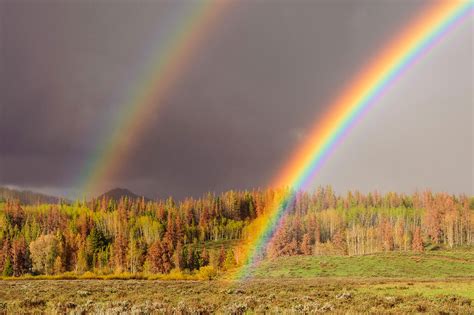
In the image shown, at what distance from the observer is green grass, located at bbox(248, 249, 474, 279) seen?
77375 millimetres

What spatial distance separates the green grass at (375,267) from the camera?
7738cm

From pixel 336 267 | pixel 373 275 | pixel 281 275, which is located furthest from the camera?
pixel 336 267

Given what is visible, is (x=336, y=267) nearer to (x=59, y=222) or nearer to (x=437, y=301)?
(x=437, y=301)

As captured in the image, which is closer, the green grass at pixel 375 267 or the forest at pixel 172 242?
the green grass at pixel 375 267

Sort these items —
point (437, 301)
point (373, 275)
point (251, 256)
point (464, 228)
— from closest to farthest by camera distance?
point (437, 301) → point (373, 275) → point (251, 256) → point (464, 228)

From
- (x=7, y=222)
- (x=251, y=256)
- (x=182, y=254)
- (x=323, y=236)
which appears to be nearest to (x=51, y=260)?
(x=182, y=254)

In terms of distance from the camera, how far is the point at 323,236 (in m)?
177

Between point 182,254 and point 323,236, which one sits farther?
point 323,236

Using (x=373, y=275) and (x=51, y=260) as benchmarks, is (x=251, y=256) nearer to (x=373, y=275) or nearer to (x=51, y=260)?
(x=51, y=260)

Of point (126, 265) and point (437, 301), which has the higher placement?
point (437, 301)

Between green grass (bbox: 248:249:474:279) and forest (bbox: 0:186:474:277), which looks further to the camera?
forest (bbox: 0:186:474:277)

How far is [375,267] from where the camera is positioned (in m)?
85.6

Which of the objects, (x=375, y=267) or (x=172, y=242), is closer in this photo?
(x=375, y=267)

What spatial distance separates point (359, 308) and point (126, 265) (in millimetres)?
114624
